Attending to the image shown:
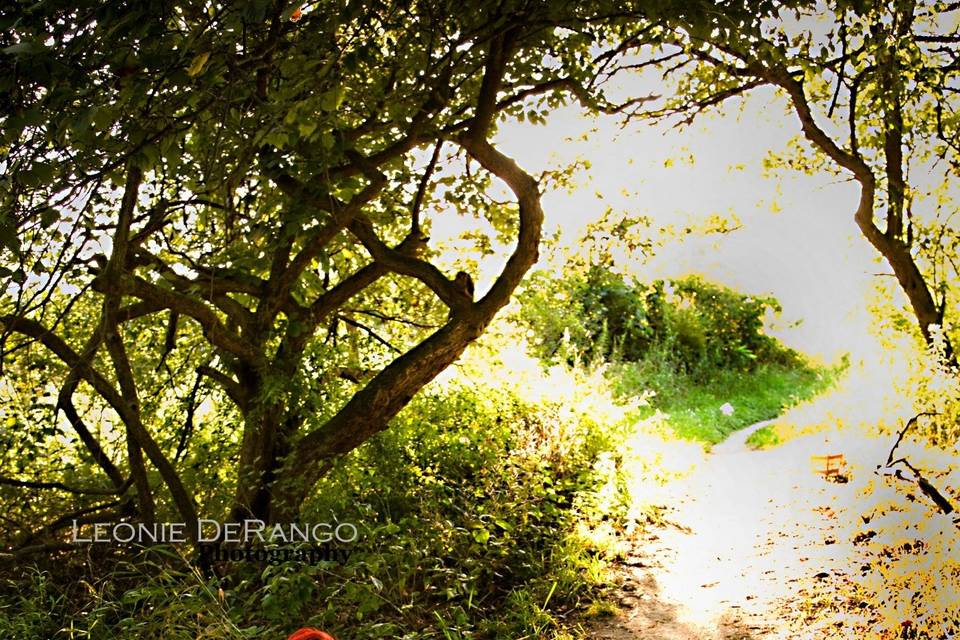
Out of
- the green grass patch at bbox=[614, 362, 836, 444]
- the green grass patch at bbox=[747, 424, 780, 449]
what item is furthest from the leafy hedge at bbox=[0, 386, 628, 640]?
the green grass patch at bbox=[614, 362, 836, 444]

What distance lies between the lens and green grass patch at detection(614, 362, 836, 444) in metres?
7.64

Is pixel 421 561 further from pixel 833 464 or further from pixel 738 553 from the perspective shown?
pixel 833 464

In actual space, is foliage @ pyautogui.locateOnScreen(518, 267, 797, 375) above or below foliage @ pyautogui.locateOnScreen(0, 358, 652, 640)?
above

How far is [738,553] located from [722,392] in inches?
156

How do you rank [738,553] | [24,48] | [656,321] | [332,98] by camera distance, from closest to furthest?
1. [24,48]
2. [332,98]
3. [738,553]
4. [656,321]

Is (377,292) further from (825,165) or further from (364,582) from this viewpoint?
(825,165)

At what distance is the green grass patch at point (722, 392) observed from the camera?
7645mm

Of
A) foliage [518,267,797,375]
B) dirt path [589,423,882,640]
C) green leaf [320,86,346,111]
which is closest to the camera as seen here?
green leaf [320,86,346,111]

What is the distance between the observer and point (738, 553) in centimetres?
470

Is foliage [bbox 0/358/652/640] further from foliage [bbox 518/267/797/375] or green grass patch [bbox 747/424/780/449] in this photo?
foliage [bbox 518/267/797/375]

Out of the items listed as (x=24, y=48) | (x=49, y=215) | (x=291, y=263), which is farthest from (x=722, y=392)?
(x=24, y=48)

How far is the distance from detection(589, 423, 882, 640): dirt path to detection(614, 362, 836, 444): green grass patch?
4.58ft

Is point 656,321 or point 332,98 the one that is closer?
point 332,98

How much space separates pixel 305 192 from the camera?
376 cm
